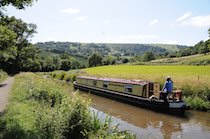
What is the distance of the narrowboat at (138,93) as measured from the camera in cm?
1929

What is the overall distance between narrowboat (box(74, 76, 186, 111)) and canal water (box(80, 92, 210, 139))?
587mm

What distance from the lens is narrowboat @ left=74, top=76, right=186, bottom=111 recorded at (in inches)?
759

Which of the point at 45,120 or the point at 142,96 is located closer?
the point at 45,120

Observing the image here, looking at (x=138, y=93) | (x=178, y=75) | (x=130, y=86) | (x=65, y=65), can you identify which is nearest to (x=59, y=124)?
(x=138, y=93)

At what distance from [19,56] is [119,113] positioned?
4430 centimetres

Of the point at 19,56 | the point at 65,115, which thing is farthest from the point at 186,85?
the point at 19,56

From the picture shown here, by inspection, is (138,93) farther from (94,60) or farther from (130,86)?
(94,60)

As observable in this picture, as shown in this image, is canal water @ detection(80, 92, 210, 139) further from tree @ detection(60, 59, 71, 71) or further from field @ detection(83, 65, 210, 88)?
tree @ detection(60, 59, 71, 71)

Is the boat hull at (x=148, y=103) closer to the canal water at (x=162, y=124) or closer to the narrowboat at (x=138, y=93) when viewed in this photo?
the narrowboat at (x=138, y=93)

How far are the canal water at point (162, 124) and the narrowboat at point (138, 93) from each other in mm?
587

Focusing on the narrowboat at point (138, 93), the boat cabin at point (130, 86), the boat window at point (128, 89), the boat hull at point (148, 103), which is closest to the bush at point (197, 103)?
the narrowboat at point (138, 93)

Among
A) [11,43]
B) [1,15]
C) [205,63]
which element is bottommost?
[205,63]

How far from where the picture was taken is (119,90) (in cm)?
2703

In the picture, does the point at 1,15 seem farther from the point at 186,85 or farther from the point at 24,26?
the point at 24,26
